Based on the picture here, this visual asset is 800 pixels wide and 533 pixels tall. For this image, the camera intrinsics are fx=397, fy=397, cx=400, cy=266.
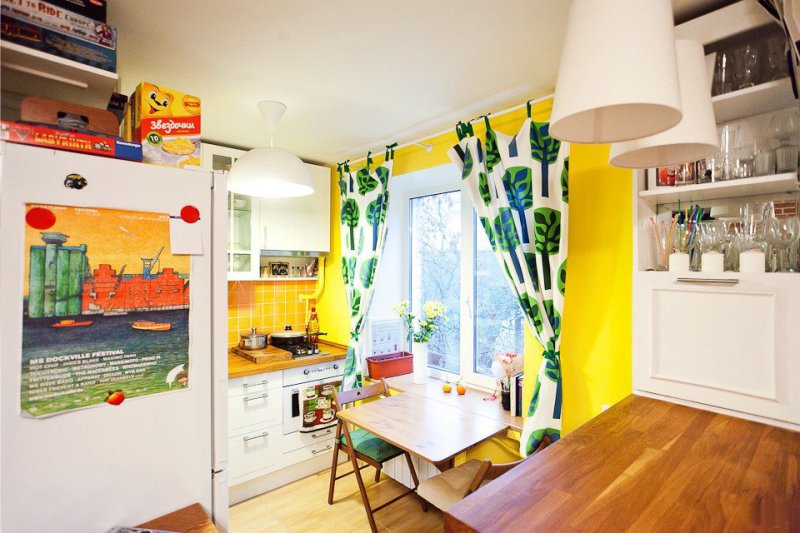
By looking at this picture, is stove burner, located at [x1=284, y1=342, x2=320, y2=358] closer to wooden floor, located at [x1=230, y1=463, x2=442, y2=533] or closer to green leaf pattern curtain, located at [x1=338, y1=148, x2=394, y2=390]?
green leaf pattern curtain, located at [x1=338, y1=148, x2=394, y2=390]

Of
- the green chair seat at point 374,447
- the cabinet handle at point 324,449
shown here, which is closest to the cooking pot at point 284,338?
the cabinet handle at point 324,449

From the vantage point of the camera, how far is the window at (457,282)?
9.32ft

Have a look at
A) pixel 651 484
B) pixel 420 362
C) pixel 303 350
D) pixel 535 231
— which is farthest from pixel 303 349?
pixel 651 484

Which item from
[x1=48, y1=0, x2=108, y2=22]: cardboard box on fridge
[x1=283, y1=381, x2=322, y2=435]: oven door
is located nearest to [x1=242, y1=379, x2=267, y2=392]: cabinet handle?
[x1=283, y1=381, x2=322, y2=435]: oven door

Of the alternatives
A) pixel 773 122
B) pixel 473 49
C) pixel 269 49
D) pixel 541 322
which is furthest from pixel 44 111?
pixel 773 122

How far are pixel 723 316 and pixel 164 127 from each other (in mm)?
2073

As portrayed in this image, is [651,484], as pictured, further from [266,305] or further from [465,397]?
[266,305]

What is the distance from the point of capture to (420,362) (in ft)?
9.78

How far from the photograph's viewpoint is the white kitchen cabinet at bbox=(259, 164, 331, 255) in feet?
10.9

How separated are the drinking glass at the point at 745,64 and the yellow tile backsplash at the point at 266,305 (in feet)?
11.0

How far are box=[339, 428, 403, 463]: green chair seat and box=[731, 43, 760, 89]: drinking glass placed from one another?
2441 mm

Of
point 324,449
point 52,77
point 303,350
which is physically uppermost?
point 52,77

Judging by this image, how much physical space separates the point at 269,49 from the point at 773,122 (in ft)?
6.46

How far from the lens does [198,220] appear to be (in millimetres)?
1320
